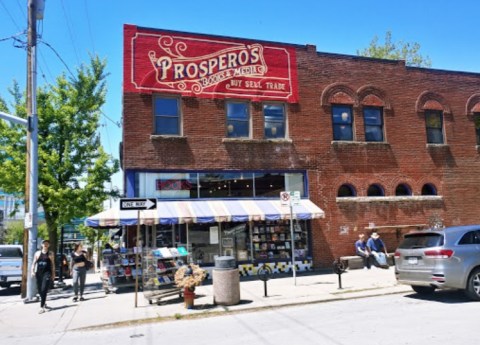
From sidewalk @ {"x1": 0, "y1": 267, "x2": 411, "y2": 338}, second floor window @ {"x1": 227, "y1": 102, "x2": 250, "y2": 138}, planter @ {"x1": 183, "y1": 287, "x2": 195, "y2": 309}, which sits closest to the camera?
sidewalk @ {"x1": 0, "y1": 267, "x2": 411, "y2": 338}

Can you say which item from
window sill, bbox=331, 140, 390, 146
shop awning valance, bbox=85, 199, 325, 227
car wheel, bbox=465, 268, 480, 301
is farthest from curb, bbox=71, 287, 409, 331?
window sill, bbox=331, 140, 390, 146

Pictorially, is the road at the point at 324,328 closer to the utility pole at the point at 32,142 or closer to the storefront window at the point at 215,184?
the utility pole at the point at 32,142

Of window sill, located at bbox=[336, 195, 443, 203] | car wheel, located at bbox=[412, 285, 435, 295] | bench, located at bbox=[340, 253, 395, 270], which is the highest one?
window sill, located at bbox=[336, 195, 443, 203]

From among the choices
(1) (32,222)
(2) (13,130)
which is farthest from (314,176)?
(2) (13,130)

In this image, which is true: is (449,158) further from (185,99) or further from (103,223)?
(103,223)

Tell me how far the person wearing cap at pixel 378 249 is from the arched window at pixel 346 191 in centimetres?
182

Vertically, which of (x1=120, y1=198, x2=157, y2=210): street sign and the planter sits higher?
(x1=120, y1=198, x2=157, y2=210): street sign

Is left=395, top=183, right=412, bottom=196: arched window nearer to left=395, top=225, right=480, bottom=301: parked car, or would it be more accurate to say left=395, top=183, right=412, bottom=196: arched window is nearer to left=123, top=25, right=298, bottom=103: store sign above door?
left=123, top=25, right=298, bottom=103: store sign above door

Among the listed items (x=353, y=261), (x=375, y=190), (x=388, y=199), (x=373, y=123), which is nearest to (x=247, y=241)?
(x=353, y=261)

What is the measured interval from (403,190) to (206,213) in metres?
8.94

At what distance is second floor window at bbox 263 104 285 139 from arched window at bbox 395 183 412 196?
18.1 feet

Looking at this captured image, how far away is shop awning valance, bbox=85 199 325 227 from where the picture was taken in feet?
44.9

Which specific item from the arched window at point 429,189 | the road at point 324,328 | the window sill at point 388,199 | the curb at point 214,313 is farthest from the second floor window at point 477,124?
the road at point 324,328

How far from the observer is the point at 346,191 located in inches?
702
